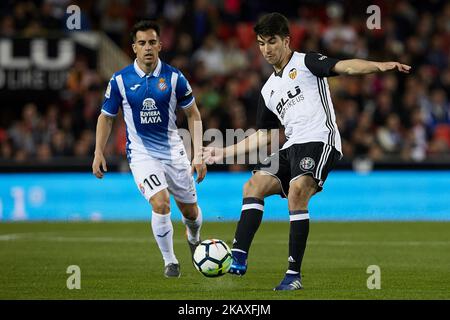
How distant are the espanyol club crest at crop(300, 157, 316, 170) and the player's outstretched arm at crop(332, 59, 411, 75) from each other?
78cm

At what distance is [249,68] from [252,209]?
11.9 metres

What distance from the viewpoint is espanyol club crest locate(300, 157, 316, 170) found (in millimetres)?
8453

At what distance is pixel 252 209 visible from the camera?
8797 millimetres

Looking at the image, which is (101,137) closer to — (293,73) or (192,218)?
(192,218)

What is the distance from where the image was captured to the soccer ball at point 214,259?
8547mm

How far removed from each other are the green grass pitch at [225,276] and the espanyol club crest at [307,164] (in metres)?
1.02

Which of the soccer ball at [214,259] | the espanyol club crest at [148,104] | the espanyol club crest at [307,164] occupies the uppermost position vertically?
the espanyol club crest at [148,104]

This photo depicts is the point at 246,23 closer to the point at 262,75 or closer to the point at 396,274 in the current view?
the point at 262,75

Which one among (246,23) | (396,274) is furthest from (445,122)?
(396,274)

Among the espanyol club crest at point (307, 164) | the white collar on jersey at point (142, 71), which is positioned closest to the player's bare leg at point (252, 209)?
the espanyol club crest at point (307, 164)

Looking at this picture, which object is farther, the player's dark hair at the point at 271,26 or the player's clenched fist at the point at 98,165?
the player's clenched fist at the point at 98,165

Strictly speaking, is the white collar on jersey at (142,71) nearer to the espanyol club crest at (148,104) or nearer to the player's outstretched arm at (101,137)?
the espanyol club crest at (148,104)

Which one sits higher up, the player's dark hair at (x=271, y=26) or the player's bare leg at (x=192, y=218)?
the player's dark hair at (x=271, y=26)

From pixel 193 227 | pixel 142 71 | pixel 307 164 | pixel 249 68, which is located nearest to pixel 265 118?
pixel 307 164
